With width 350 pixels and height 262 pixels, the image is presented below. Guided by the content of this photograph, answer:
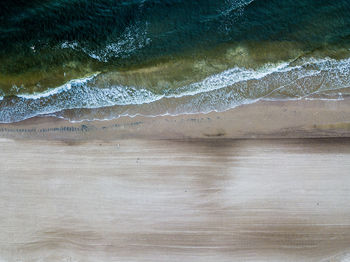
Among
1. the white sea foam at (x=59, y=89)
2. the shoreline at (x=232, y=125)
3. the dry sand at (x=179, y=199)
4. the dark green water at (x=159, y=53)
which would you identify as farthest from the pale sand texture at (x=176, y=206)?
the white sea foam at (x=59, y=89)

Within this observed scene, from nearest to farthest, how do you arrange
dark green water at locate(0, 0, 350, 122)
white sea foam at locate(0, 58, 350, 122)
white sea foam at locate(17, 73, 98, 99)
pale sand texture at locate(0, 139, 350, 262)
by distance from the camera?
pale sand texture at locate(0, 139, 350, 262), white sea foam at locate(0, 58, 350, 122), dark green water at locate(0, 0, 350, 122), white sea foam at locate(17, 73, 98, 99)

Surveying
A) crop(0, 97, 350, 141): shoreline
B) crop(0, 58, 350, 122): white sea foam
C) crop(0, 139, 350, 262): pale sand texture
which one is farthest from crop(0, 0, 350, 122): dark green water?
crop(0, 139, 350, 262): pale sand texture

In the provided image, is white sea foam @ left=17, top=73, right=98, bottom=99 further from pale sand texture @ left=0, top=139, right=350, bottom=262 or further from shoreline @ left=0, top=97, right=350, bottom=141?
pale sand texture @ left=0, top=139, right=350, bottom=262

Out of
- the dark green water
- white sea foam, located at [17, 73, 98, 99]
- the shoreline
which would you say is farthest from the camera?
white sea foam, located at [17, 73, 98, 99]

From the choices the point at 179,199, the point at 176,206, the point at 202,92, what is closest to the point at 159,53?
the point at 202,92

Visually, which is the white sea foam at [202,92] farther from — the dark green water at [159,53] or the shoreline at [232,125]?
the shoreline at [232,125]

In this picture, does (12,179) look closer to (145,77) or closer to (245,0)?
(145,77)

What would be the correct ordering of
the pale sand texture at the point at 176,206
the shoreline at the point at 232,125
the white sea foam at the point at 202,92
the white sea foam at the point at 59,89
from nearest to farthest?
the pale sand texture at the point at 176,206
the shoreline at the point at 232,125
the white sea foam at the point at 202,92
the white sea foam at the point at 59,89

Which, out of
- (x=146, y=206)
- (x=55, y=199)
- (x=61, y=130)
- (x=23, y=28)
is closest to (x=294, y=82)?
(x=146, y=206)
